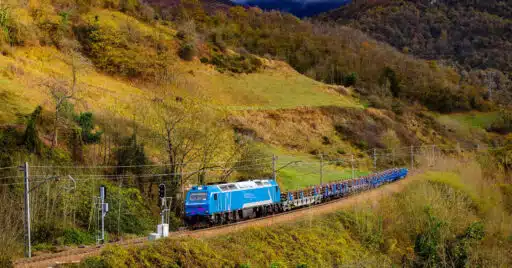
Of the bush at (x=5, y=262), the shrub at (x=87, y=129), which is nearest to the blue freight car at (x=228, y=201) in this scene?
the shrub at (x=87, y=129)

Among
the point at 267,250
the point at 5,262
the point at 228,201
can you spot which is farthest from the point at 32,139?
the point at 267,250

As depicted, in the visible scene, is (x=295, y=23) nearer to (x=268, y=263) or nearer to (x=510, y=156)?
(x=510, y=156)

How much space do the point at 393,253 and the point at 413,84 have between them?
3126 inches

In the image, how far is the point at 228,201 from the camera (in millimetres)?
28719

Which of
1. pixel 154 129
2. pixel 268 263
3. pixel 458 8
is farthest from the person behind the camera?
pixel 458 8

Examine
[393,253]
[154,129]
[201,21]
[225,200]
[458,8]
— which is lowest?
[393,253]

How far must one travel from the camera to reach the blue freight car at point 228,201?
1082 inches

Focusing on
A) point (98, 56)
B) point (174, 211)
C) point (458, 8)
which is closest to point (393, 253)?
point (174, 211)

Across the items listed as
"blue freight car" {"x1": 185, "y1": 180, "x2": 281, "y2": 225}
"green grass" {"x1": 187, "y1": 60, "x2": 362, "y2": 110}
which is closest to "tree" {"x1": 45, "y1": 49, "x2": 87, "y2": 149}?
"blue freight car" {"x1": 185, "y1": 180, "x2": 281, "y2": 225}

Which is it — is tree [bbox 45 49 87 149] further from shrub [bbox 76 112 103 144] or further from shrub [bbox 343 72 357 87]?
shrub [bbox 343 72 357 87]

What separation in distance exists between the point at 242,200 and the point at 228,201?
1.39 m

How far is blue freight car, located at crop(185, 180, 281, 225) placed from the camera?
2748cm

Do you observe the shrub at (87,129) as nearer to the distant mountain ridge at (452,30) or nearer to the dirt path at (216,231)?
the dirt path at (216,231)

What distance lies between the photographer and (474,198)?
34844 mm
